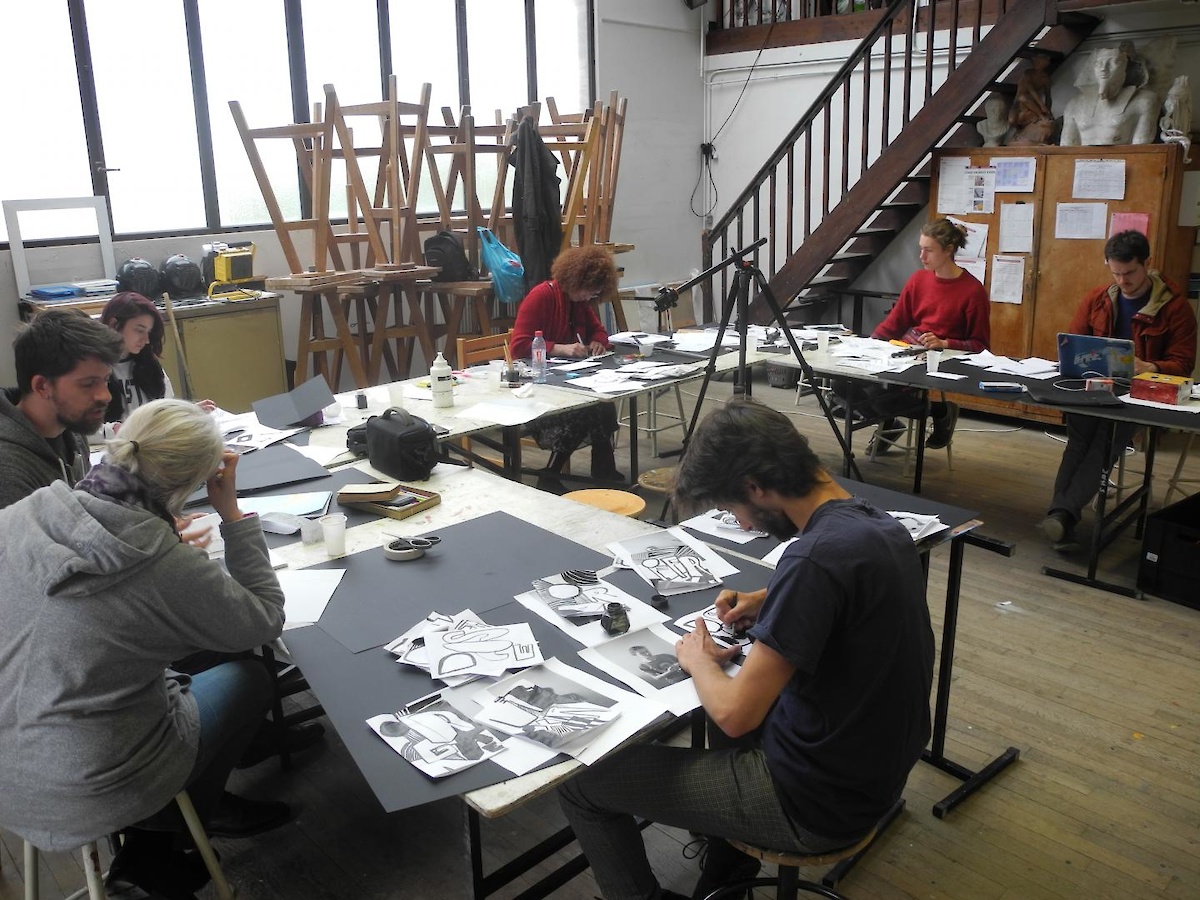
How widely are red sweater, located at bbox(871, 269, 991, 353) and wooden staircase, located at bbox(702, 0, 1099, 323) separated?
5.27ft

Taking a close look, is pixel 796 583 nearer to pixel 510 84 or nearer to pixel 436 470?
pixel 436 470

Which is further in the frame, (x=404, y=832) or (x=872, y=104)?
(x=872, y=104)

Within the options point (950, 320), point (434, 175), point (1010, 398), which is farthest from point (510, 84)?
point (1010, 398)

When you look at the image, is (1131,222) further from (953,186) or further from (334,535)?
(334,535)

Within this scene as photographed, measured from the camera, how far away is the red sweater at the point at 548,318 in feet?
15.4

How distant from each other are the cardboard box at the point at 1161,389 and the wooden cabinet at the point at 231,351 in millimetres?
4471

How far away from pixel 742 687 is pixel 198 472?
1082 mm

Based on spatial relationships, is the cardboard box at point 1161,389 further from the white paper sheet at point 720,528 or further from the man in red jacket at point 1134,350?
the white paper sheet at point 720,528

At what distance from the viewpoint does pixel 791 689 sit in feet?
5.45

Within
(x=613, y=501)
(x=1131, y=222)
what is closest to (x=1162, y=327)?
(x=1131, y=222)

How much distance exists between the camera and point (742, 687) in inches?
62.3

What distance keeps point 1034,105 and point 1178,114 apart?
0.83 metres

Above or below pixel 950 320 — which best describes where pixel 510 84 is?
above

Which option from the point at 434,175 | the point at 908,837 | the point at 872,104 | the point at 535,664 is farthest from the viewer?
the point at 872,104
